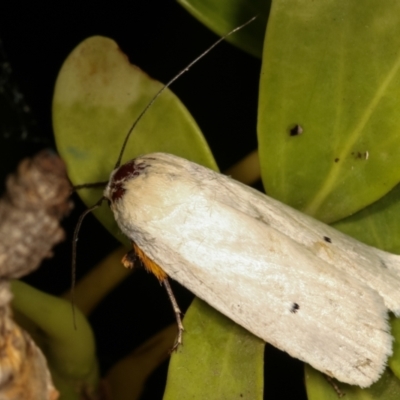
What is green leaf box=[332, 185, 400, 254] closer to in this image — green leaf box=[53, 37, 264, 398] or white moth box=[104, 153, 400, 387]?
white moth box=[104, 153, 400, 387]

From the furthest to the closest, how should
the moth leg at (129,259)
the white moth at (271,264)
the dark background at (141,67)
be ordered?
the dark background at (141,67) → the moth leg at (129,259) → the white moth at (271,264)

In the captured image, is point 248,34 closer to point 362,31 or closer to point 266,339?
point 362,31

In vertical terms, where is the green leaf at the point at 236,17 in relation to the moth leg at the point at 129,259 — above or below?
above

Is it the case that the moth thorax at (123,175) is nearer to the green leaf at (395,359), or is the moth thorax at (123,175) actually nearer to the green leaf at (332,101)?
the green leaf at (332,101)

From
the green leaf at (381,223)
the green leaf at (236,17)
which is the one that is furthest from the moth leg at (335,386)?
the green leaf at (236,17)

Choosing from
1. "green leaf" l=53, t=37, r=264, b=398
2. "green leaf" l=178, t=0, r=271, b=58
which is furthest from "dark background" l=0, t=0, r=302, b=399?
"green leaf" l=53, t=37, r=264, b=398

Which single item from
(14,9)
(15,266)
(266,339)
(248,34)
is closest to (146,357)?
(266,339)
